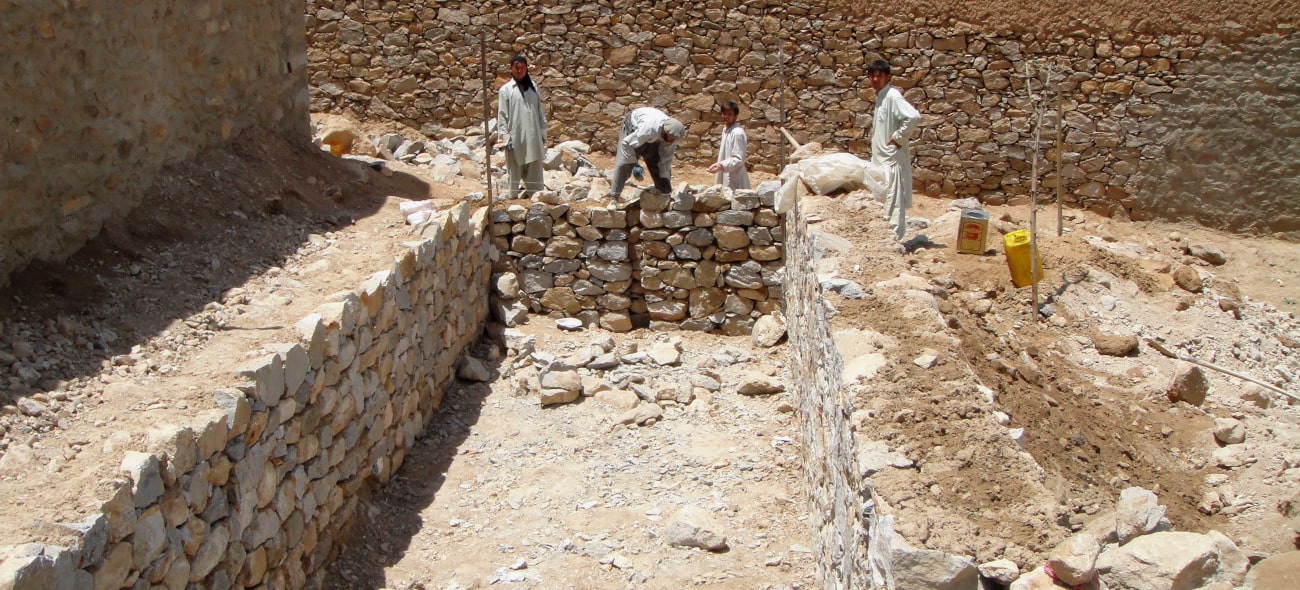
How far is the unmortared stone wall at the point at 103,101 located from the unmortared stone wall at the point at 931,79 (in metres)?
4.67

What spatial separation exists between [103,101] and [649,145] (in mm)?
4010

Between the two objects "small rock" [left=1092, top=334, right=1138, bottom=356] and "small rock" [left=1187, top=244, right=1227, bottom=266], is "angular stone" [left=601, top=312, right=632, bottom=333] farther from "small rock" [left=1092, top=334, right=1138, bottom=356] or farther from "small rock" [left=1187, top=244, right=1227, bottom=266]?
"small rock" [left=1187, top=244, right=1227, bottom=266]

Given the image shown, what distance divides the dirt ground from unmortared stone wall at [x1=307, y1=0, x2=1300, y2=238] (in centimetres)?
283

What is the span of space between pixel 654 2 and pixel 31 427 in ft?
29.2

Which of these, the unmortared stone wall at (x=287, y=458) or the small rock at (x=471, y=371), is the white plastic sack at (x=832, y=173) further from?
the small rock at (x=471, y=371)

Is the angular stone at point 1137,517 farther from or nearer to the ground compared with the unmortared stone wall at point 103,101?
nearer to the ground

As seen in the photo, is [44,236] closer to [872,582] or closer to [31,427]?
[31,427]

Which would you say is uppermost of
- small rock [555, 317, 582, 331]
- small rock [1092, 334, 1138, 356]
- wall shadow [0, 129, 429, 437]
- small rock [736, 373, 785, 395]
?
wall shadow [0, 129, 429, 437]

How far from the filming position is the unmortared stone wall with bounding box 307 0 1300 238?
1134 centimetres

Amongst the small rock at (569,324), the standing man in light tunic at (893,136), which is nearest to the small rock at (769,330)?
the standing man in light tunic at (893,136)

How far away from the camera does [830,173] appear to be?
7711 millimetres

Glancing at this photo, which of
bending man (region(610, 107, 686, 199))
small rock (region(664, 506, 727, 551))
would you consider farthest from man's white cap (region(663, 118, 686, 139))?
small rock (region(664, 506, 727, 551))

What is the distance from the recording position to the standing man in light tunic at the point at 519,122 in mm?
8922

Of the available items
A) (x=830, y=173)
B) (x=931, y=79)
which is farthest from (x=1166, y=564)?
(x=931, y=79)
